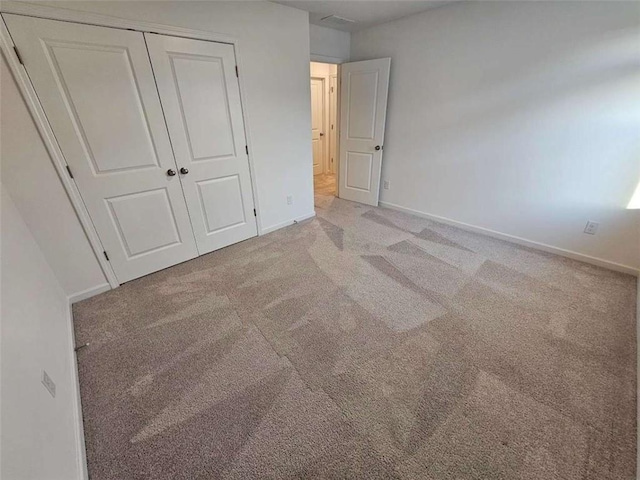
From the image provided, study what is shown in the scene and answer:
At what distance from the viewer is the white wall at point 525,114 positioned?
218cm

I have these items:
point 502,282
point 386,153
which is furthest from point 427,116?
point 502,282

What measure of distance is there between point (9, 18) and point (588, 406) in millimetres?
3913

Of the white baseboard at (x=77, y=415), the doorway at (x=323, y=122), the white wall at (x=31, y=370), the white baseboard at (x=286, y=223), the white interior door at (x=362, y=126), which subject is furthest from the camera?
the doorway at (x=323, y=122)

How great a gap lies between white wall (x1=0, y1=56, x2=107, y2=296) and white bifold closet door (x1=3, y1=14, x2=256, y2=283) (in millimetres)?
120

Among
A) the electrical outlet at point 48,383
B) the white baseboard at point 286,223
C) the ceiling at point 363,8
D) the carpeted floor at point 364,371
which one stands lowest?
the carpeted floor at point 364,371

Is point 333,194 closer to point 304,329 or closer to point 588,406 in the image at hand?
point 304,329

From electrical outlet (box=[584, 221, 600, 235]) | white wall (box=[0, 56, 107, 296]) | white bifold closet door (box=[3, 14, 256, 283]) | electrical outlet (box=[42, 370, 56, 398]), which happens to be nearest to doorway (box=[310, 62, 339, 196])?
white bifold closet door (box=[3, 14, 256, 283])

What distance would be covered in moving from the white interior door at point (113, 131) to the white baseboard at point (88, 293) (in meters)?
0.13

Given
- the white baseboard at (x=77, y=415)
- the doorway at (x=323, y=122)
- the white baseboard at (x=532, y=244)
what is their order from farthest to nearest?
the doorway at (x=323, y=122) < the white baseboard at (x=532, y=244) < the white baseboard at (x=77, y=415)

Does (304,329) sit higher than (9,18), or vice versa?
(9,18)

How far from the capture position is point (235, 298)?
224cm

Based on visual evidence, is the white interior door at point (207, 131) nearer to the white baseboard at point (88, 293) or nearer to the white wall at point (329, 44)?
the white baseboard at point (88, 293)

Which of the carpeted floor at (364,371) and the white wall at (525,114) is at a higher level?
the white wall at (525,114)

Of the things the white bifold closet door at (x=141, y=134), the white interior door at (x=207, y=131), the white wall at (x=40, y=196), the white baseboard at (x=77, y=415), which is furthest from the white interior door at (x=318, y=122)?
the white baseboard at (x=77, y=415)
